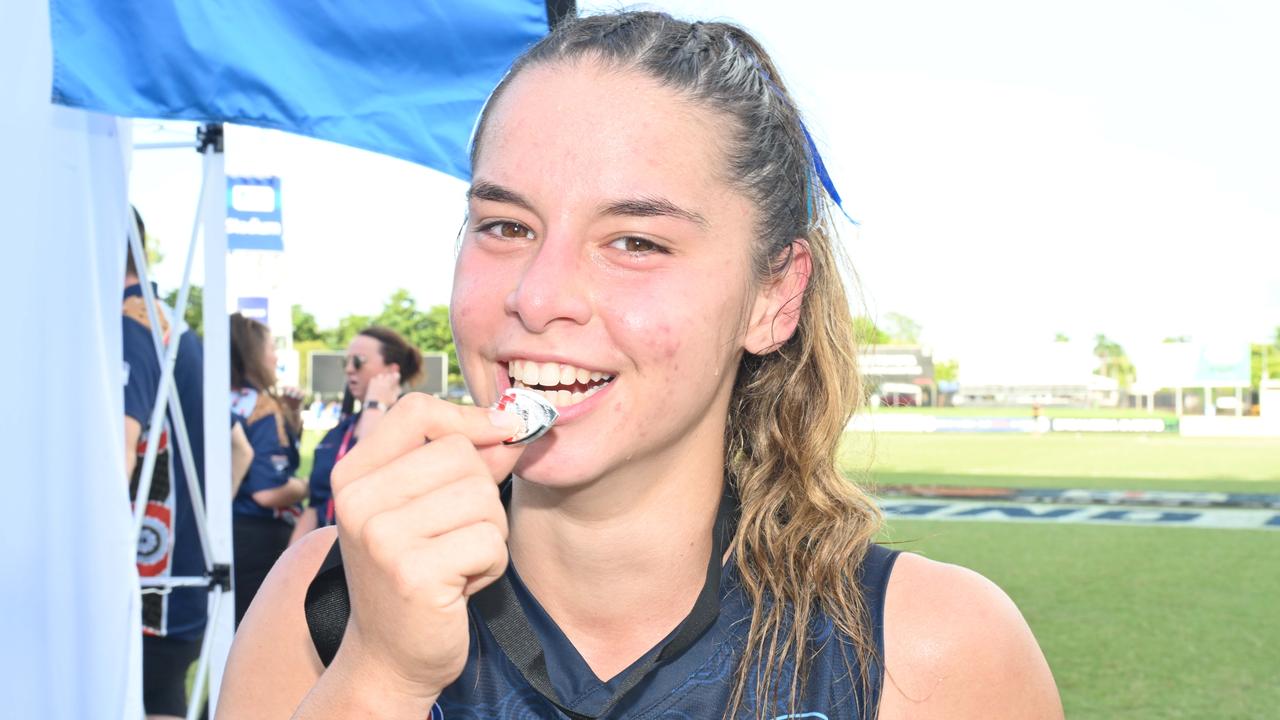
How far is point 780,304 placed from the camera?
1988 mm

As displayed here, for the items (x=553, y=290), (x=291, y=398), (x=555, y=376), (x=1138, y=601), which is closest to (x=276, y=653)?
(x=555, y=376)

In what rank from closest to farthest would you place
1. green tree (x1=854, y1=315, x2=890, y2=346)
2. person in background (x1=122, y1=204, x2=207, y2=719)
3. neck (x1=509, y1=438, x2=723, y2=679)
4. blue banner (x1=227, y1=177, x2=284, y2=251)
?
neck (x1=509, y1=438, x2=723, y2=679), green tree (x1=854, y1=315, x2=890, y2=346), person in background (x1=122, y1=204, x2=207, y2=719), blue banner (x1=227, y1=177, x2=284, y2=251)

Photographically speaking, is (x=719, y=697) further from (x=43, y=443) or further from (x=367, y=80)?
(x=367, y=80)

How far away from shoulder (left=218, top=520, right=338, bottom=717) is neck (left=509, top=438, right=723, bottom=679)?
35cm

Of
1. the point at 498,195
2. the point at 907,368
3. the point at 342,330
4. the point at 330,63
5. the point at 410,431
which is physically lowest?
the point at 410,431

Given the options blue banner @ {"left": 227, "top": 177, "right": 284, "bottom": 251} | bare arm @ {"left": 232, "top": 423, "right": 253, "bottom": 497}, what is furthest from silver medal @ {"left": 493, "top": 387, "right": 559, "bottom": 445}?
blue banner @ {"left": 227, "top": 177, "right": 284, "bottom": 251}

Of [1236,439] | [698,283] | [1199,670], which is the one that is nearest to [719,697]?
[698,283]

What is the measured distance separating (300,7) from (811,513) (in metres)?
2.56

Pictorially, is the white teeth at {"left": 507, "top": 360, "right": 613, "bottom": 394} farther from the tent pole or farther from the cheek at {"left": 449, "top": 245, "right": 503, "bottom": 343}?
the tent pole

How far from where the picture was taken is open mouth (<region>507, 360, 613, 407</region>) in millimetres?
1616

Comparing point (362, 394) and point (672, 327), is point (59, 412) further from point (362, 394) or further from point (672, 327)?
point (362, 394)

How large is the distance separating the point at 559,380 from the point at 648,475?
280 millimetres

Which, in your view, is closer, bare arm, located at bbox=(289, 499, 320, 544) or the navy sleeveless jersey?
the navy sleeveless jersey

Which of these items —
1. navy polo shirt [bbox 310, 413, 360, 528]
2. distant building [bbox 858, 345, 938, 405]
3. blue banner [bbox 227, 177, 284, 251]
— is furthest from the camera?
A: distant building [bbox 858, 345, 938, 405]
